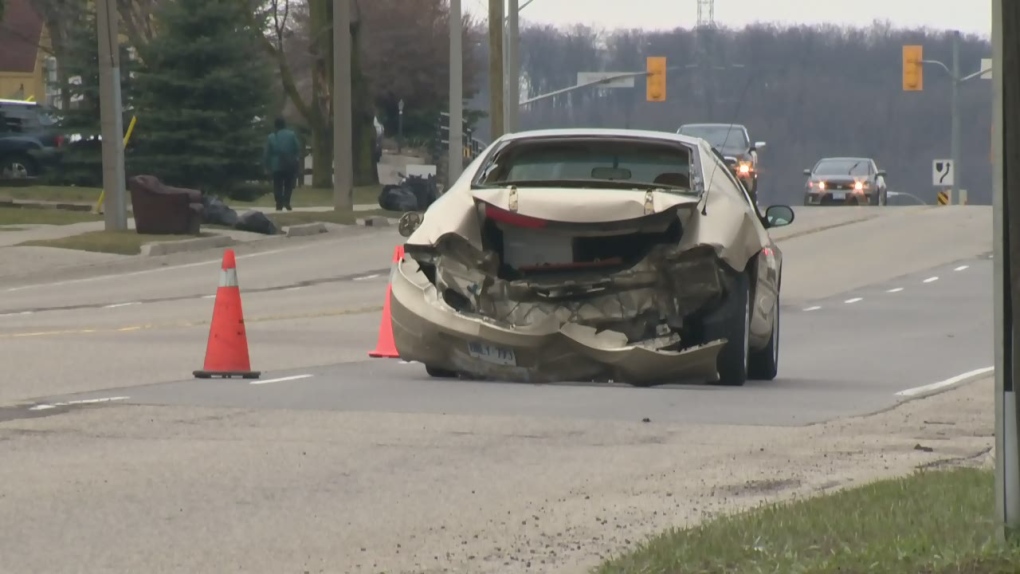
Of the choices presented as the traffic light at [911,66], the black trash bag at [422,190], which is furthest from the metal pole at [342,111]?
the traffic light at [911,66]

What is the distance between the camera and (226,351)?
42.4 feet

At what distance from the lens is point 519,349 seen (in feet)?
40.0

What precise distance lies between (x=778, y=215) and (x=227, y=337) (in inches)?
172

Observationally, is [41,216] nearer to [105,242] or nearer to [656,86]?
[105,242]

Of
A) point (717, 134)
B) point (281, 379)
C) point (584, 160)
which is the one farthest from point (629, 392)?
point (717, 134)

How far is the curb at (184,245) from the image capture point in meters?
31.9

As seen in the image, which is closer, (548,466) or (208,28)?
(548,466)

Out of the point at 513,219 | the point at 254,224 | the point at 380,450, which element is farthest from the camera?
the point at 254,224

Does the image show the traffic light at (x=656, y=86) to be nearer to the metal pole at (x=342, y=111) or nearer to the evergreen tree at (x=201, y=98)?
the metal pole at (x=342, y=111)

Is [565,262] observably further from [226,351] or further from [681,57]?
[681,57]

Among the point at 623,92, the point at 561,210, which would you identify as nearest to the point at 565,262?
the point at 561,210

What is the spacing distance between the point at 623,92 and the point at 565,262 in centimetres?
5248

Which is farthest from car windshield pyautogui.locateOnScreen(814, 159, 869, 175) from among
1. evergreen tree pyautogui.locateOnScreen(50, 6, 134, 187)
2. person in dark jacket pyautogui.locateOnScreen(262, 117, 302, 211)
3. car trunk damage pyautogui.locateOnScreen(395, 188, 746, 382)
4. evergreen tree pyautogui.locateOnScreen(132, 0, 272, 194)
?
car trunk damage pyautogui.locateOnScreen(395, 188, 746, 382)

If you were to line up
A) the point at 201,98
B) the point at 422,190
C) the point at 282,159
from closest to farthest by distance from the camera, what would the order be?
1. the point at 282,159
2. the point at 201,98
3. the point at 422,190
